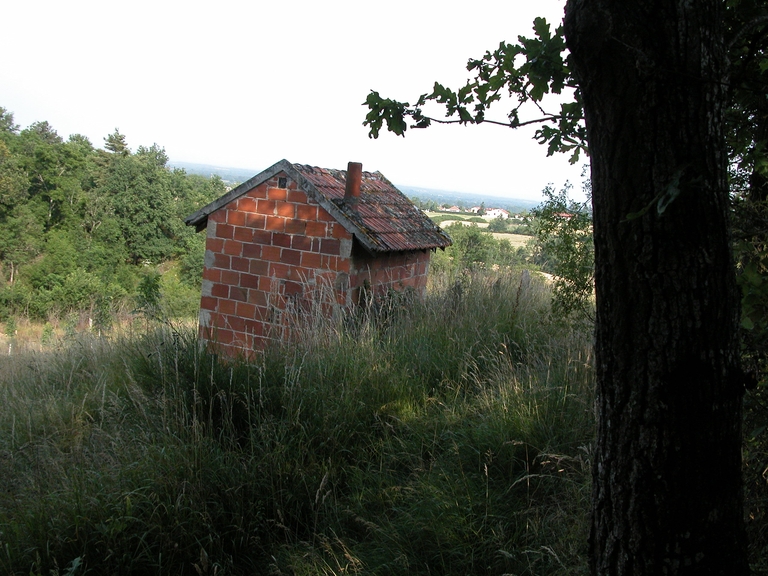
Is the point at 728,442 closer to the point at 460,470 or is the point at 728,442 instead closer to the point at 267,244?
the point at 460,470

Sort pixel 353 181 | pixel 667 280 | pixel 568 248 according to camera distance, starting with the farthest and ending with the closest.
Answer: pixel 353 181
pixel 568 248
pixel 667 280

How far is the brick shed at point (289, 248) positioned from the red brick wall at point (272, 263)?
14mm

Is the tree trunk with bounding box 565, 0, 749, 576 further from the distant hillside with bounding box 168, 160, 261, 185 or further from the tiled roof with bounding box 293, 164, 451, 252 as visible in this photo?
the distant hillside with bounding box 168, 160, 261, 185

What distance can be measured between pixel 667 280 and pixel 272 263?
7339 millimetres

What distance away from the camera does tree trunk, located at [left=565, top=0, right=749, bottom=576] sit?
5.46 feet

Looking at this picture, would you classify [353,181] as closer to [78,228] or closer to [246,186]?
[246,186]

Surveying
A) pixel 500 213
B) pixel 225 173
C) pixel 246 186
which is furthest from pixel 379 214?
pixel 225 173

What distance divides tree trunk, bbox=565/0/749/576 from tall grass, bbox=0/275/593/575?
33.9 inches

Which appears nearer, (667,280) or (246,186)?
(667,280)

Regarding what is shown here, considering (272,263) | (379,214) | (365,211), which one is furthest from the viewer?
(379,214)

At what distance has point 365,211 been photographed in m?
8.77

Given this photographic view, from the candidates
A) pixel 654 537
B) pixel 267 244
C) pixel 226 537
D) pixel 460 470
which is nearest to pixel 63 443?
pixel 226 537

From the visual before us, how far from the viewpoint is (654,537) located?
175cm

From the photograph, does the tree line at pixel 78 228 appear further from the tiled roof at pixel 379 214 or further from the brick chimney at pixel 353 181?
the brick chimney at pixel 353 181
